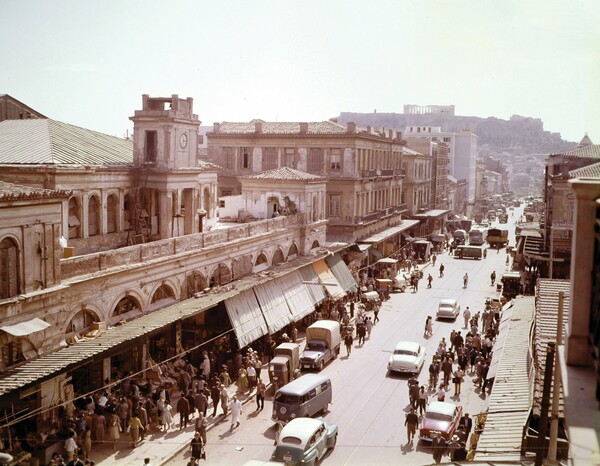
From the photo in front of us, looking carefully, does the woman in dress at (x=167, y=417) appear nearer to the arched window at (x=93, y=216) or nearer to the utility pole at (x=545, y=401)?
the arched window at (x=93, y=216)

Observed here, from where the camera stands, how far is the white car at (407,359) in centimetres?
2850

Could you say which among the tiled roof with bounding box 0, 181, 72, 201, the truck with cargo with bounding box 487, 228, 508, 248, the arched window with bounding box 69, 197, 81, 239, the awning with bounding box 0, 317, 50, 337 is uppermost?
the tiled roof with bounding box 0, 181, 72, 201

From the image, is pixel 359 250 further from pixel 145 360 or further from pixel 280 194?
pixel 145 360

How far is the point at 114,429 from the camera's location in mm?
20391

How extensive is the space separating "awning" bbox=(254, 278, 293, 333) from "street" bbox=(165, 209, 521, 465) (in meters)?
3.29

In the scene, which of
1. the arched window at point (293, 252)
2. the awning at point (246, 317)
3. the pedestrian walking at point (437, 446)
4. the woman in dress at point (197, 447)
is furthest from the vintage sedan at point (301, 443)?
the arched window at point (293, 252)

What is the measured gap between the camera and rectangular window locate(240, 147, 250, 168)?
59312 mm

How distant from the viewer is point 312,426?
19531 millimetres

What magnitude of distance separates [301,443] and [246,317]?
11170mm

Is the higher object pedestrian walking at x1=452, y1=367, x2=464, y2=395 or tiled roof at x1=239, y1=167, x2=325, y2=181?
tiled roof at x1=239, y1=167, x2=325, y2=181

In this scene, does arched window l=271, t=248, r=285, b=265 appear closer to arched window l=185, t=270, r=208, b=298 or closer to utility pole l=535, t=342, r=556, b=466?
arched window l=185, t=270, r=208, b=298

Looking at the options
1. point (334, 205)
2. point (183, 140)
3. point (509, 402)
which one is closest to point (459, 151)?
point (334, 205)

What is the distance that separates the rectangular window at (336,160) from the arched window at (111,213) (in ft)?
90.1

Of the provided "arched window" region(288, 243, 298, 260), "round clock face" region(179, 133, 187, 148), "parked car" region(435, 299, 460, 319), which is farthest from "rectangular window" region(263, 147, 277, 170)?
"round clock face" region(179, 133, 187, 148)
